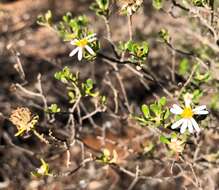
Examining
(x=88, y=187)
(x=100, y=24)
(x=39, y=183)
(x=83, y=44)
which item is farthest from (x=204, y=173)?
(x=100, y=24)

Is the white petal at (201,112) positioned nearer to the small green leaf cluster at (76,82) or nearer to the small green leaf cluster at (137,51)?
the small green leaf cluster at (137,51)

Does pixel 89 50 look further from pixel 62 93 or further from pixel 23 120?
pixel 62 93

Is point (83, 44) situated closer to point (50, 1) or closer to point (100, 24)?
point (100, 24)

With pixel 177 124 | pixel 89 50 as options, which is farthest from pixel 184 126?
pixel 89 50

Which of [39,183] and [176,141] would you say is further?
[39,183]

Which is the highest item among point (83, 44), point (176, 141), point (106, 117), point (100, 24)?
point (83, 44)

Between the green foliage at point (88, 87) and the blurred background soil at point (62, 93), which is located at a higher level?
the green foliage at point (88, 87)

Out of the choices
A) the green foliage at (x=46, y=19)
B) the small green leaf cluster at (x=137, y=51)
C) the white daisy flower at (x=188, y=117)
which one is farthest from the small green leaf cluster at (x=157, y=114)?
the green foliage at (x=46, y=19)
